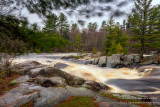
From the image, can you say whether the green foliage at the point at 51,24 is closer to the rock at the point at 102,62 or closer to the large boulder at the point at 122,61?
the large boulder at the point at 122,61

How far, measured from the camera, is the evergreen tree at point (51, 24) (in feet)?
7.70

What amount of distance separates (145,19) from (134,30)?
242 centimetres

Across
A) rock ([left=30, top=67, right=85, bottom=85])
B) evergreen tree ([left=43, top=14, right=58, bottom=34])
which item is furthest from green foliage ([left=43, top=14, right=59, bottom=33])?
rock ([left=30, top=67, right=85, bottom=85])

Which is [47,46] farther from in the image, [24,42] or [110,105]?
[110,105]

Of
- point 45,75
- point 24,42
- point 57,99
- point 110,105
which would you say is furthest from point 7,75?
point 110,105

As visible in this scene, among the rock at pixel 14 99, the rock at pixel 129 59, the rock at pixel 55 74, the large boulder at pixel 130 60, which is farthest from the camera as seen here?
the rock at pixel 129 59

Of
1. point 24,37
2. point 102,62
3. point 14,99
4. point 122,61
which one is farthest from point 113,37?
point 24,37

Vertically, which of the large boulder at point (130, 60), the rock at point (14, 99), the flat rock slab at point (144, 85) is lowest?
the flat rock slab at point (144, 85)

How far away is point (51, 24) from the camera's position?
8.21 ft

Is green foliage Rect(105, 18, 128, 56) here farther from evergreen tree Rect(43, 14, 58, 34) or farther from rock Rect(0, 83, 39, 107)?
evergreen tree Rect(43, 14, 58, 34)

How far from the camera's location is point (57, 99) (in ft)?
15.0

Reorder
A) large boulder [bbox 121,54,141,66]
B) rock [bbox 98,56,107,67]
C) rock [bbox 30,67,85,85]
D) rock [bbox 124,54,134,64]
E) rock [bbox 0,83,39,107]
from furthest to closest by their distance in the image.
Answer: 1. rock [bbox 98,56,107,67]
2. rock [bbox 124,54,134,64]
3. large boulder [bbox 121,54,141,66]
4. rock [bbox 30,67,85,85]
5. rock [bbox 0,83,39,107]

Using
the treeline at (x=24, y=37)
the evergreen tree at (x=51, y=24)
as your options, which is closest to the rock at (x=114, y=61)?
the evergreen tree at (x=51, y=24)

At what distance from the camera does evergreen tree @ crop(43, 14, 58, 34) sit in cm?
235
